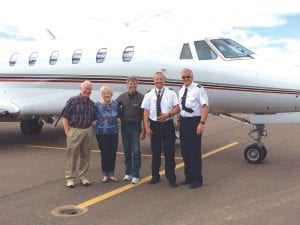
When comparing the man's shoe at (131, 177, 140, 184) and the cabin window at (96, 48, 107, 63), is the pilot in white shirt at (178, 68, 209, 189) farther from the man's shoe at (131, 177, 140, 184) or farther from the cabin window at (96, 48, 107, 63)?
the cabin window at (96, 48, 107, 63)

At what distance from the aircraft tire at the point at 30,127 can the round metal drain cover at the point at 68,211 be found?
32.2 ft

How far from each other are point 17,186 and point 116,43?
4947 millimetres

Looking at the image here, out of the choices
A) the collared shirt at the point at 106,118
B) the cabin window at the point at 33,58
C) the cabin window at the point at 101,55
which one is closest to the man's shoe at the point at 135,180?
the collared shirt at the point at 106,118

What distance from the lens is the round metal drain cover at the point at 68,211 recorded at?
619 cm

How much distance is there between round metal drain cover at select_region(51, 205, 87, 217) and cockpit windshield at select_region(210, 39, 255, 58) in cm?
495

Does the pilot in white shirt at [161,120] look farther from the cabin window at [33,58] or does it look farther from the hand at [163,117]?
the cabin window at [33,58]

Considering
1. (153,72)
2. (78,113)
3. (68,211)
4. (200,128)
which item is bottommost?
(68,211)

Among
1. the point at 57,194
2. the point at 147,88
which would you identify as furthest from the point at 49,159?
the point at 57,194

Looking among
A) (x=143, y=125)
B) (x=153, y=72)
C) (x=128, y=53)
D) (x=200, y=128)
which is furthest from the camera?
(x=128, y=53)

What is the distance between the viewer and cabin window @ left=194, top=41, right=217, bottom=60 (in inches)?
393

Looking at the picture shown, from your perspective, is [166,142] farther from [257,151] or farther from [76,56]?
[76,56]

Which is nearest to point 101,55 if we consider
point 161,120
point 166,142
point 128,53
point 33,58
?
point 128,53

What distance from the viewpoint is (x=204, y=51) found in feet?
33.1

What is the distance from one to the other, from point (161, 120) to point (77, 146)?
4.81 feet
